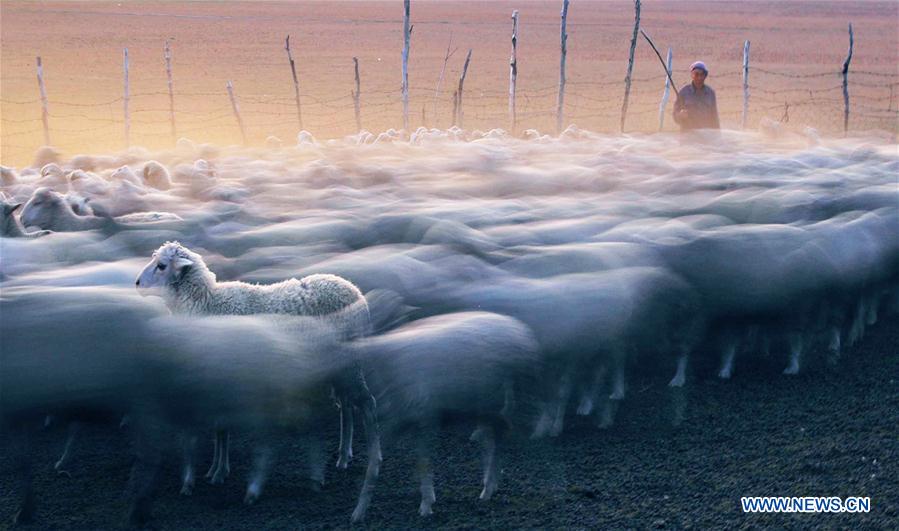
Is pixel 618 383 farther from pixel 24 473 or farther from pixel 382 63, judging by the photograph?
pixel 382 63

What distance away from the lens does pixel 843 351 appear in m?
5.61

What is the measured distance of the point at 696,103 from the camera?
10320 mm

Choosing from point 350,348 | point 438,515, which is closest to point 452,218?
point 350,348

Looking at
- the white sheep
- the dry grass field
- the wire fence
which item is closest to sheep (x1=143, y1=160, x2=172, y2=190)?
the white sheep

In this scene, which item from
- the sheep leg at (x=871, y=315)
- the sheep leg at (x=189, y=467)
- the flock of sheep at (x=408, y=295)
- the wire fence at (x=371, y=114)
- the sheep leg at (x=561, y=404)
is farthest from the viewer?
the wire fence at (x=371, y=114)

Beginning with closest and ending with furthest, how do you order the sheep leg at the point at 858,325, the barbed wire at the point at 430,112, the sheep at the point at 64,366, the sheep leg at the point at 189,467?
the sheep at the point at 64,366, the sheep leg at the point at 189,467, the sheep leg at the point at 858,325, the barbed wire at the point at 430,112

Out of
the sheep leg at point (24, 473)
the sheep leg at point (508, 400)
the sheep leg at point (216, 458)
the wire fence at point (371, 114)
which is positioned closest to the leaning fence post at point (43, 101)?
the wire fence at point (371, 114)

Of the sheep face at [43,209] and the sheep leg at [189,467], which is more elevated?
the sheep face at [43,209]

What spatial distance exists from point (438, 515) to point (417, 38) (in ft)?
173

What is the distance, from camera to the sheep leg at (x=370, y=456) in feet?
Answer: 12.1

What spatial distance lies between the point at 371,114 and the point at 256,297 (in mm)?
23629

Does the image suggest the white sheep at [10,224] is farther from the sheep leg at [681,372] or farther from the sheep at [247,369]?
the sheep leg at [681,372]

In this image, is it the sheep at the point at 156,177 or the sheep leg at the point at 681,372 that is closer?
the sheep leg at the point at 681,372

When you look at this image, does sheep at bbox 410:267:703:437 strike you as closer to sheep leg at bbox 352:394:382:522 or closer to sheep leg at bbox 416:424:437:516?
sheep leg at bbox 352:394:382:522
